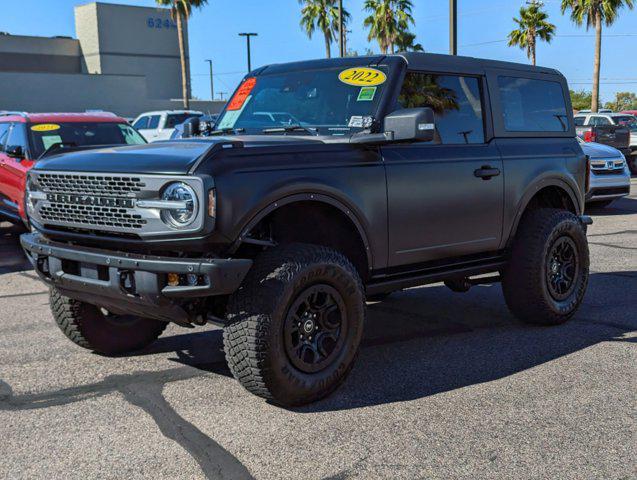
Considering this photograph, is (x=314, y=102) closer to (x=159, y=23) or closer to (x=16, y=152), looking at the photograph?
(x=16, y=152)

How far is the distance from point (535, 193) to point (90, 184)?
11.1ft

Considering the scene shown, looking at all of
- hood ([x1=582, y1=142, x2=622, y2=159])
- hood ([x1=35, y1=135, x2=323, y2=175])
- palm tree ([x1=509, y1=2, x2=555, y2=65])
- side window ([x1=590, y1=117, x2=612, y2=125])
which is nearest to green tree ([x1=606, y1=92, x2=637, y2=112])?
palm tree ([x1=509, y1=2, x2=555, y2=65])

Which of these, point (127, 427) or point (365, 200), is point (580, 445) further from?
point (127, 427)

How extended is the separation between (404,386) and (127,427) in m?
1.62

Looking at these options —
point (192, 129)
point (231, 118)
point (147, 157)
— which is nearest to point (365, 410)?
point (147, 157)

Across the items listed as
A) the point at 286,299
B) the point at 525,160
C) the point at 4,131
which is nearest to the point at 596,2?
the point at 4,131

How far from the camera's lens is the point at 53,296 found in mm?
5223

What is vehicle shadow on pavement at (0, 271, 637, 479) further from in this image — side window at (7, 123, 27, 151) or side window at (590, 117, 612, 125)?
side window at (590, 117, 612, 125)

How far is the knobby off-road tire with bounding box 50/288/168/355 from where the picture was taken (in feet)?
17.0

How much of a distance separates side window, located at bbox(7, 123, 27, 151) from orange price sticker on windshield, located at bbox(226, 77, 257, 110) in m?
5.70

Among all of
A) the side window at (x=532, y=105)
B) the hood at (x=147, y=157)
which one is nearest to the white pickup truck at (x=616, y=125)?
the side window at (x=532, y=105)

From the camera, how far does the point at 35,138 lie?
35.2 ft

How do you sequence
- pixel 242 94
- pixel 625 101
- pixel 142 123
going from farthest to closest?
pixel 625 101, pixel 142 123, pixel 242 94

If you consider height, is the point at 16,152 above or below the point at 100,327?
above
